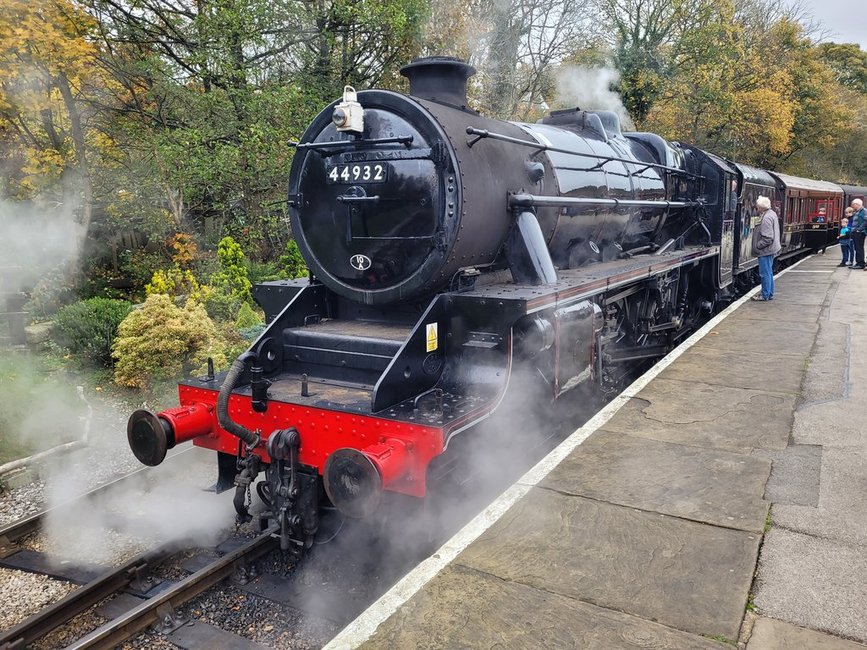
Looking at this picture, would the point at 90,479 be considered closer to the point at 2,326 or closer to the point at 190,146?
the point at 2,326

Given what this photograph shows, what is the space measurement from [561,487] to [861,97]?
152ft

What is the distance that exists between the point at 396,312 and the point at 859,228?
13.1m

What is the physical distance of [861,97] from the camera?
129 ft

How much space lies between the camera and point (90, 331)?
7688 mm

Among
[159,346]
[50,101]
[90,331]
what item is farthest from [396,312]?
[50,101]

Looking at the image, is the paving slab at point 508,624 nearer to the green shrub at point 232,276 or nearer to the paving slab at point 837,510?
the paving slab at point 837,510

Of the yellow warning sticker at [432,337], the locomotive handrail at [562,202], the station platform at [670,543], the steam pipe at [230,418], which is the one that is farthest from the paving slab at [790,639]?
the locomotive handrail at [562,202]

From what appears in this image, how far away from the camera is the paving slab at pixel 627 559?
2.53m

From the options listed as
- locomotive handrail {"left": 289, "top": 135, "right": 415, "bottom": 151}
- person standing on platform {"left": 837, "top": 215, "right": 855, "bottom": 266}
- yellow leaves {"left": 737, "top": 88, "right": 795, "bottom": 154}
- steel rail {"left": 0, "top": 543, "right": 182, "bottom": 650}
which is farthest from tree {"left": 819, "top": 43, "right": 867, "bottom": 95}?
steel rail {"left": 0, "top": 543, "right": 182, "bottom": 650}

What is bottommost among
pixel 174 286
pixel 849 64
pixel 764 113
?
pixel 174 286

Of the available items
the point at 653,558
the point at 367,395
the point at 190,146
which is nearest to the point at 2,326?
the point at 190,146

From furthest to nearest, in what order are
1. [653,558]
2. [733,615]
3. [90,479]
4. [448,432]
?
[90,479], [448,432], [653,558], [733,615]

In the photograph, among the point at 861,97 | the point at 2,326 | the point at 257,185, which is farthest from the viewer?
the point at 861,97

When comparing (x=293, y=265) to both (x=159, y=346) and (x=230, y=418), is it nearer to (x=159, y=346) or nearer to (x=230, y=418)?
(x=159, y=346)
